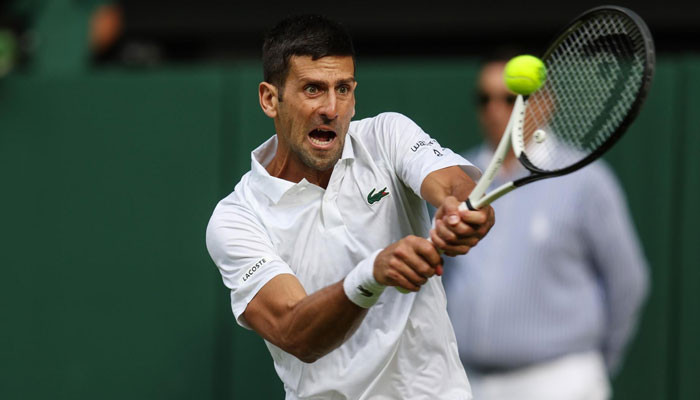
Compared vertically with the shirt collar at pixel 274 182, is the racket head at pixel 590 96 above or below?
above

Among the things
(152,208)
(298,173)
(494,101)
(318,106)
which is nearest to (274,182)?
(298,173)

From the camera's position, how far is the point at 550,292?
4.77 meters

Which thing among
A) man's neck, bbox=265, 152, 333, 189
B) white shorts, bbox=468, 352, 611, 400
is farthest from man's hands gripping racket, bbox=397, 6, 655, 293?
white shorts, bbox=468, 352, 611, 400

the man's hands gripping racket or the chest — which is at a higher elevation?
the man's hands gripping racket

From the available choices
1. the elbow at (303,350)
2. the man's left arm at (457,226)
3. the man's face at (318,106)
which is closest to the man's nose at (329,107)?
the man's face at (318,106)

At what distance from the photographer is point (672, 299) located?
5.71 metres

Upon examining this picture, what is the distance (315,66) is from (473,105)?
9.07 feet

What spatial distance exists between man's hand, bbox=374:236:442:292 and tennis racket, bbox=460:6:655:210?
0.58ft

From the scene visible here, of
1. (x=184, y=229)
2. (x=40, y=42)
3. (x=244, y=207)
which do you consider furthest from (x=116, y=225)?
(x=244, y=207)

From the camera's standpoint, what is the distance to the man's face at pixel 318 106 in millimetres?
3281

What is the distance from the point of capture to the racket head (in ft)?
10.0

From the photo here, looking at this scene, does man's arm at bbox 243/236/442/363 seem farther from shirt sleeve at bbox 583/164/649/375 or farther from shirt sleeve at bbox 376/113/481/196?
shirt sleeve at bbox 583/164/649/375

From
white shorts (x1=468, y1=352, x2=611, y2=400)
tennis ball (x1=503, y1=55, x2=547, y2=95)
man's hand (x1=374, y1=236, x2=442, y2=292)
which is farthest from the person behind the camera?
white shorts (x1=468, y1=352, x2=611, y2=400)

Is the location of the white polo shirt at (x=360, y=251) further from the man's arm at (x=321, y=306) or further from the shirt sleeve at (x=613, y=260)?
the shirt sleeve at (x=613, y=260)
